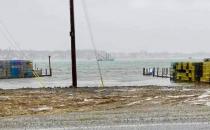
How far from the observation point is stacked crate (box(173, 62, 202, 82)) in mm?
45781

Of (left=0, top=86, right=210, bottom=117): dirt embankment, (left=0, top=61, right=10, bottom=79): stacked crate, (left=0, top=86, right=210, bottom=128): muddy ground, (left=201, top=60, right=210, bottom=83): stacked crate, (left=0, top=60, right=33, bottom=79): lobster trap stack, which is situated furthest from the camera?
(left=0, top=60, right=33, bottom=79): lobster trap stack

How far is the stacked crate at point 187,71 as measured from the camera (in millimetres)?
45781

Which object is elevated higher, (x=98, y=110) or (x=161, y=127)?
(x=161, y=127)

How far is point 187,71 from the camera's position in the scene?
48625 mm

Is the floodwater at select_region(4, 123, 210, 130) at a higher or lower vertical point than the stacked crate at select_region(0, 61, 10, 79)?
higher

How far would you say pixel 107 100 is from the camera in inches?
768

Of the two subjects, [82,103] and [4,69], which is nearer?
[82,103]

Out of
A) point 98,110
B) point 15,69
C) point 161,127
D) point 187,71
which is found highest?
point 161,127

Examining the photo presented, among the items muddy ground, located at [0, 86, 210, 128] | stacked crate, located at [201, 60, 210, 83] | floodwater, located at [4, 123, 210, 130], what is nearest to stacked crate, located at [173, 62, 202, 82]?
stacked crate, located at [201, 60, 210, 83]

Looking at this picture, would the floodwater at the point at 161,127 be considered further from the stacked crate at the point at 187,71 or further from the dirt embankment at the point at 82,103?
the stacked crate at the point at 187,71

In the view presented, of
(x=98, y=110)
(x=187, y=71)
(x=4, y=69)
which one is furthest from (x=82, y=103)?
(x=4, y=69)

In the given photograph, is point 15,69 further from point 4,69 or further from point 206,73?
point 206,73

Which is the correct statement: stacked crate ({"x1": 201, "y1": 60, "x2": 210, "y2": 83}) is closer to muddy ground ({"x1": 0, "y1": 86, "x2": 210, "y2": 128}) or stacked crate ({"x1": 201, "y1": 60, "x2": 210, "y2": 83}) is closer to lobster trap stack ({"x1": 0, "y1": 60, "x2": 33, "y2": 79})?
muddy ground ({"x1": 0, "y1": 86, "x2": 210, "y2": 128})

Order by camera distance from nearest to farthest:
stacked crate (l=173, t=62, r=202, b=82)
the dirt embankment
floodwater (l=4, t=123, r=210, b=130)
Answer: floodwater (l=4, t=123, r=210, b=130) < the dirt embankment < stacked crate (l=173, t=62, r=202, b=82)
